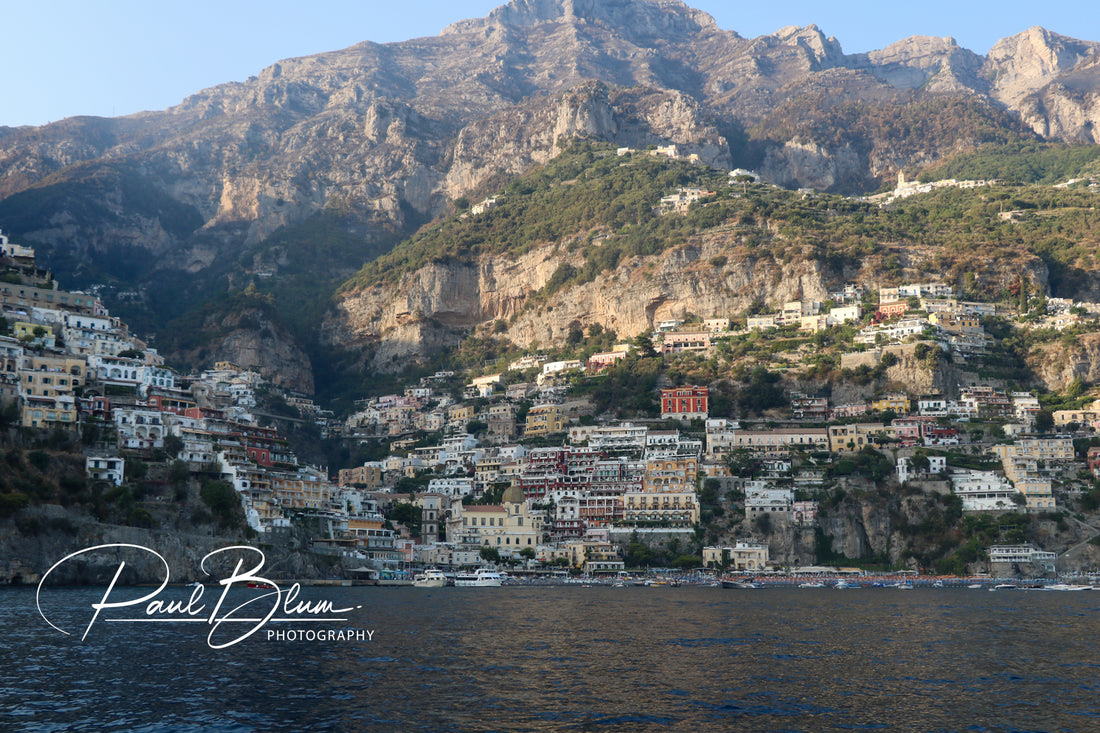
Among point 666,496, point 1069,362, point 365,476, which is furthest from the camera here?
point 365,476

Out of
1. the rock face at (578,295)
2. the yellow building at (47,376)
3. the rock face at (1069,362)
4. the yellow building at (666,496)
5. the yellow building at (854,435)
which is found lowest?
the yellow building at (666,496)

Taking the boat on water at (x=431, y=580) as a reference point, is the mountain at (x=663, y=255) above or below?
above

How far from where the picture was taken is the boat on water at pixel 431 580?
84.1m

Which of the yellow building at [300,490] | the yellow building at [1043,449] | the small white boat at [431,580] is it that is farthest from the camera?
the yellow building at [1043,449]

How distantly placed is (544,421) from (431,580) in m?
38.3

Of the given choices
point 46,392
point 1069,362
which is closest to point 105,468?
point 46,392

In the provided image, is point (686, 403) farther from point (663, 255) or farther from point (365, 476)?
point (365, 476)

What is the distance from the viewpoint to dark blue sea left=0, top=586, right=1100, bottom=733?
27.6m

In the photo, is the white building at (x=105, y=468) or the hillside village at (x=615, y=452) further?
the hillside village at (x=615, y=452)

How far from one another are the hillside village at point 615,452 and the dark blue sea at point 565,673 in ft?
100

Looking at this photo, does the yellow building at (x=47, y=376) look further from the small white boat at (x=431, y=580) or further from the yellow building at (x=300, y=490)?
the small white boat at (x=431, y=580)

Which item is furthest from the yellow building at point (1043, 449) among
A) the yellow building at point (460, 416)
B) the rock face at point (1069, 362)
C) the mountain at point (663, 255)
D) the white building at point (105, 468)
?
the white building at point (105, 468)

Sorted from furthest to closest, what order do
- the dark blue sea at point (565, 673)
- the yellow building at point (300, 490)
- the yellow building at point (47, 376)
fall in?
the yellow building at point (300, 490), the yellow building at point (47, 376), the dark blue sea at point (565, 673)

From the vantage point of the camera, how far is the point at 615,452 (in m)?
109
